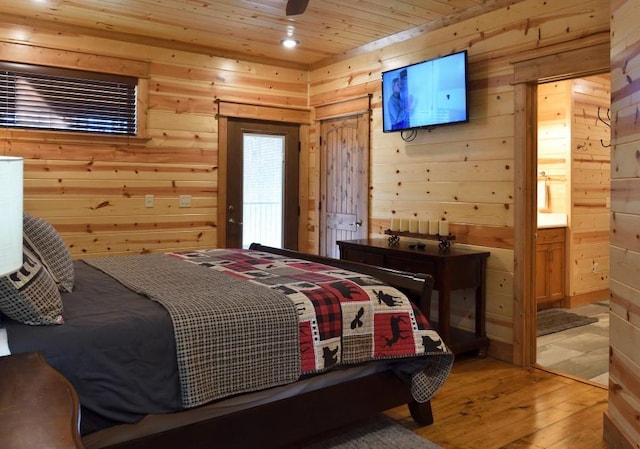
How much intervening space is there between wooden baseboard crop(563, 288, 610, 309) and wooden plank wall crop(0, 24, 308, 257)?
12.0ft

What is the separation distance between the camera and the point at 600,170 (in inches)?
230

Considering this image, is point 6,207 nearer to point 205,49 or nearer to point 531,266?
point 531,266

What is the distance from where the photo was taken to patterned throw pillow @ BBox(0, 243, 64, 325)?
1.82 meters

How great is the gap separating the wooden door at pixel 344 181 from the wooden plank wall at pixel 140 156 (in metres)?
0.73

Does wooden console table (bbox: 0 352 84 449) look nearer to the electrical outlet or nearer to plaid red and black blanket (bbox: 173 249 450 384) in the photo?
plaid red and black blanket (bbox: 173 249 450 384)

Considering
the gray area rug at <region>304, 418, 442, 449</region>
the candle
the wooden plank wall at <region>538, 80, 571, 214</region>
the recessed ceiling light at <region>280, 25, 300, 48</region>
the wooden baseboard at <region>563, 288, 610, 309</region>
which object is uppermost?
the recessed ceiling light at <region>280, 25, 300, 48</region>

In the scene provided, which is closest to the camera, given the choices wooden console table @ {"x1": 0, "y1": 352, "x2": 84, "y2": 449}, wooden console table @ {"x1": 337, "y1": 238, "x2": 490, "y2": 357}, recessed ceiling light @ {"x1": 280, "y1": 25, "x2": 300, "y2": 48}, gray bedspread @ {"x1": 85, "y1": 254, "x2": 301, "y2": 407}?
wooden console table @ {"x1": 0, "y1": 352, "x2": 84, "y2": 449}

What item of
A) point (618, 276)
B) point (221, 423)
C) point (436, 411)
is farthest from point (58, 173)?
point (618, 276)

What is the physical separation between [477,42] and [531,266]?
1696 mm

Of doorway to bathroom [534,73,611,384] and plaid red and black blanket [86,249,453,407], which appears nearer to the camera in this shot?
plaid red and black blanket [86,249,453,407]

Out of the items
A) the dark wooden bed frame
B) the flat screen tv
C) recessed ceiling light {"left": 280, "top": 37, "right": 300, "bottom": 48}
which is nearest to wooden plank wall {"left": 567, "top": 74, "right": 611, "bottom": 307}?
the flat screen tv

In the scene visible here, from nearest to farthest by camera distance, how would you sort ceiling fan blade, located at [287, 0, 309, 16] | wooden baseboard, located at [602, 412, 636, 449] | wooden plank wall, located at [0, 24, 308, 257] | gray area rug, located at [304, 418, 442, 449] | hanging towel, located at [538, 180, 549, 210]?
wooden baseboard, located at [602, 412, 636, 449] → gray area rug, located at [304, 418, 442, 449] → ceiling fan blade, located at [287, 0, 309, 16] → wooden plank wall, located at [0, 24, 308, 257] → hanging towel, located at [538, 180, 549, 210]

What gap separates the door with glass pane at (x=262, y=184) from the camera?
5.35 m

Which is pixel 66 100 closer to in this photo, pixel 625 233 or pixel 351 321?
pixel 351 321
